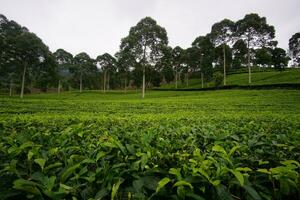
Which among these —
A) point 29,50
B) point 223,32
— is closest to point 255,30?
point 223,32

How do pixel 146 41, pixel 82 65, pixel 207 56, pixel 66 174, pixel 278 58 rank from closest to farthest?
pixel 66 174, pixel 146 41, pixel 207 56, pixel 278 58, pixel 82 65

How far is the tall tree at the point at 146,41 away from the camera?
36844 mm

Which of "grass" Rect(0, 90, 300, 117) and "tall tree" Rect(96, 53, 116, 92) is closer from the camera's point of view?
"grass" Rect(0, 90, 300, 117)

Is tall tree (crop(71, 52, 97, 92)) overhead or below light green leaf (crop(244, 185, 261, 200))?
overhead

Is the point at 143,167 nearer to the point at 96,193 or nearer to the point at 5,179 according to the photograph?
the point at 96,193

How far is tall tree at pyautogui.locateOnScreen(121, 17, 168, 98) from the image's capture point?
121 feet

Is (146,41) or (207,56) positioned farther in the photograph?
(207,56)

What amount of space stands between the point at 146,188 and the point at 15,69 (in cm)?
4873

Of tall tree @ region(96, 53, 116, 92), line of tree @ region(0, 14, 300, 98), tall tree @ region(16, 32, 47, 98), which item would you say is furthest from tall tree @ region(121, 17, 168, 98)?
tall tree @ region(96, 53, 116, 92)

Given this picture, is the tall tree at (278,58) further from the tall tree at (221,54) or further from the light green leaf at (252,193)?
the light green leaf at (252,193)

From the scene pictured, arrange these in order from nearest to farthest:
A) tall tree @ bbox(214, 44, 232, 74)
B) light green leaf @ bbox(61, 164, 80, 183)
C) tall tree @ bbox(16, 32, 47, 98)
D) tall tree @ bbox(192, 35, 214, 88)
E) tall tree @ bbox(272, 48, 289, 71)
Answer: light green leaf @ bbox(61, 164, 80, 183) < tall tree @ bbox(16, 32, 47, 98) < tall tree @ bbox(214, 44, 232, 74) < tall tree @ bbox(192, 35, 214, 88) < tall tree @ bbox(272, 48, 289, 71)

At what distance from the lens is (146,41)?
37125mm

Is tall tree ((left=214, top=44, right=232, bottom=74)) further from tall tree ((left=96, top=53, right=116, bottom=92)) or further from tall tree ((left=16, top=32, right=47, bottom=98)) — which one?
tall tree ((left=16, top=32, right=47, bottom=98))

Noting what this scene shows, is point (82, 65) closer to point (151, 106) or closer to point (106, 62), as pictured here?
point (106, 62)
